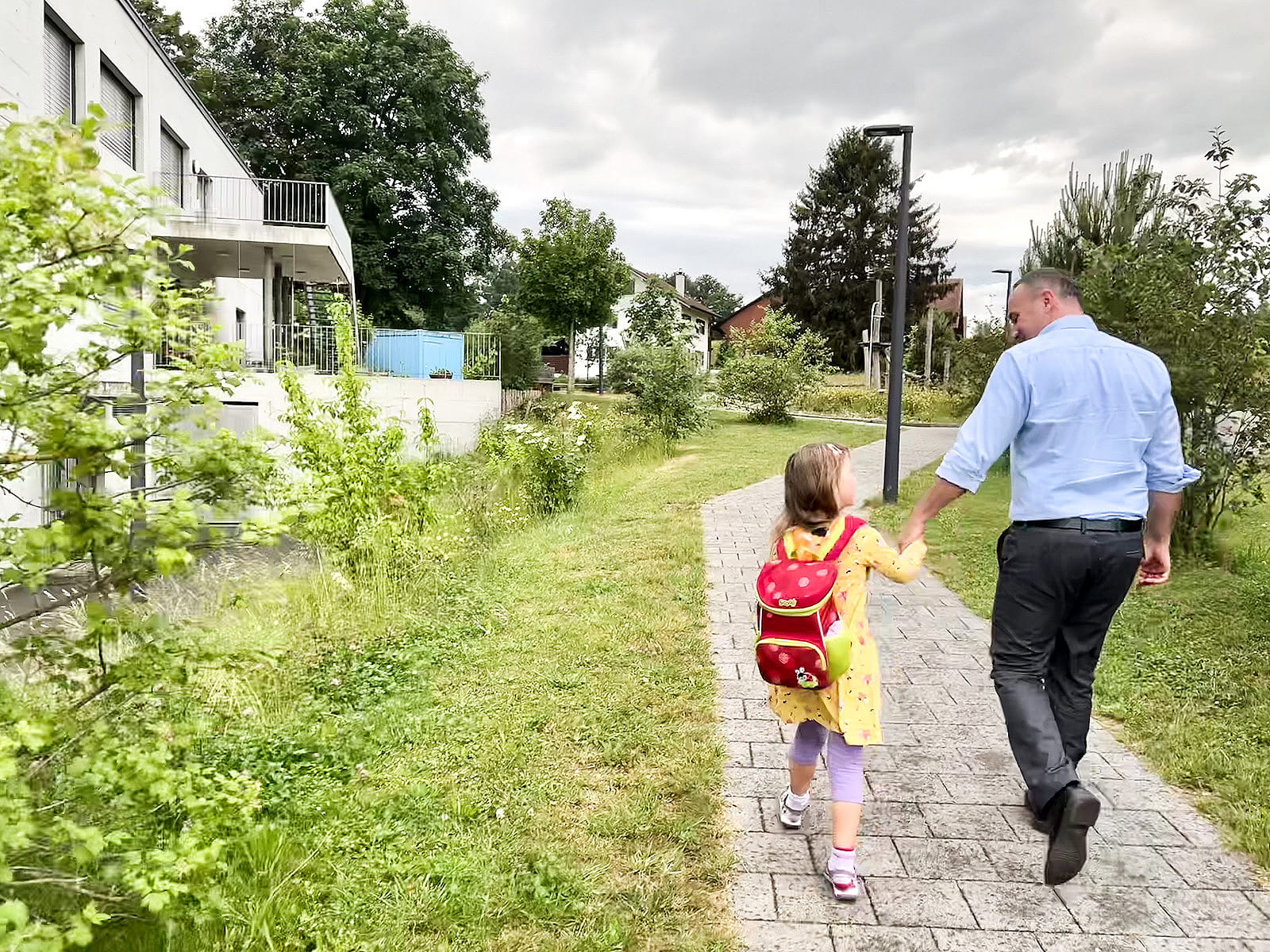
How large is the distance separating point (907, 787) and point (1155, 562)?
4.36 ft

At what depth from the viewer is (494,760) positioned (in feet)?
13.4

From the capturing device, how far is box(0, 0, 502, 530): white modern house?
14805 millimetres

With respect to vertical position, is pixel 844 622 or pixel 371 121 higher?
pixel 371 121

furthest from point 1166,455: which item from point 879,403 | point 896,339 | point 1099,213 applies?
point 879,403

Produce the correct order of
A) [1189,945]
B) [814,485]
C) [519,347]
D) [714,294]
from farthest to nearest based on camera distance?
1. [714,294]
2. [519,347]
3. [814,485]
4. [1189,945]

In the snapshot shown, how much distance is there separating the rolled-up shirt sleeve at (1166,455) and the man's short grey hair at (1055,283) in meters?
0.48

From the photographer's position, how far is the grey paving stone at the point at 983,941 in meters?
2.81

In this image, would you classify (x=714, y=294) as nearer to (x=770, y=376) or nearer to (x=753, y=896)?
(x=770, y=376)

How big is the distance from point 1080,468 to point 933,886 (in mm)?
1484

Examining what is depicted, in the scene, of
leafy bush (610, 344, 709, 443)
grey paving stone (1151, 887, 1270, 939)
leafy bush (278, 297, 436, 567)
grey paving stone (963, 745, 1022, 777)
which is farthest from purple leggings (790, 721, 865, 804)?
leafy bush (610, 344, 709, 443)

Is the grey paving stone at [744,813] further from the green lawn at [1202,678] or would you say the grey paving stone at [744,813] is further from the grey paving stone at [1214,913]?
the green lawn at [1202,678]

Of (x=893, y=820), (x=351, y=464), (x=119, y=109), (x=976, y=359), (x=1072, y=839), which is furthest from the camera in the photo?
(x=976, y=359)

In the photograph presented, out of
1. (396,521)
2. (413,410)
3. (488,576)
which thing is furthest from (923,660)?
(413,410)

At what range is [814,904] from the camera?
3.06 meters
